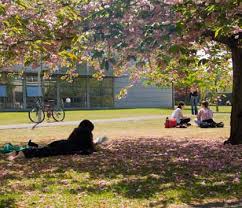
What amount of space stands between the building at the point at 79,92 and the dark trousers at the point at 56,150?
111 feet

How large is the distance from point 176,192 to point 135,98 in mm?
55268

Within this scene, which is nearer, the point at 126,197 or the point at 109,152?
the point at 126,197

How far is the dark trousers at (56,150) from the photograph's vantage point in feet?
38.8

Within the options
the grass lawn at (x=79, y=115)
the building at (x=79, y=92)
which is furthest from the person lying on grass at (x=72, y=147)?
the building at (x=79, y=92)

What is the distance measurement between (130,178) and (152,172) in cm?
76

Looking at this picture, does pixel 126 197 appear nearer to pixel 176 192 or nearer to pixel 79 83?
pixel 176 192

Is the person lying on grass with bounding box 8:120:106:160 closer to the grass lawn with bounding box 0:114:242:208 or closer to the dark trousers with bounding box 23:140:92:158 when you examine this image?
the dark trousers with bounding box 23:140:92:158

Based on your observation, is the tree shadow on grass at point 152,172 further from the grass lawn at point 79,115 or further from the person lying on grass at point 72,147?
the grass lawn at point 79,115

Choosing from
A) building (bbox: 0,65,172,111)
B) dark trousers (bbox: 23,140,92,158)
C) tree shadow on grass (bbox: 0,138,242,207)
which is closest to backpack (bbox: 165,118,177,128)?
tree shadow on grass (bbox: 0,138,242,207)

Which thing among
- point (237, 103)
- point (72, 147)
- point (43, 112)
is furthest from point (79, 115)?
point (72, 147)

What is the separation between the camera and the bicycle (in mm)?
26358

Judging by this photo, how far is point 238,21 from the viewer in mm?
8453

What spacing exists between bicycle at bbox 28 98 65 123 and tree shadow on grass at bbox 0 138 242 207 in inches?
521

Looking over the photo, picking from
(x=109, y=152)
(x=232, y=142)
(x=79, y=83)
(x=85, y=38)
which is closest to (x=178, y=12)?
(x=85, y=38)
